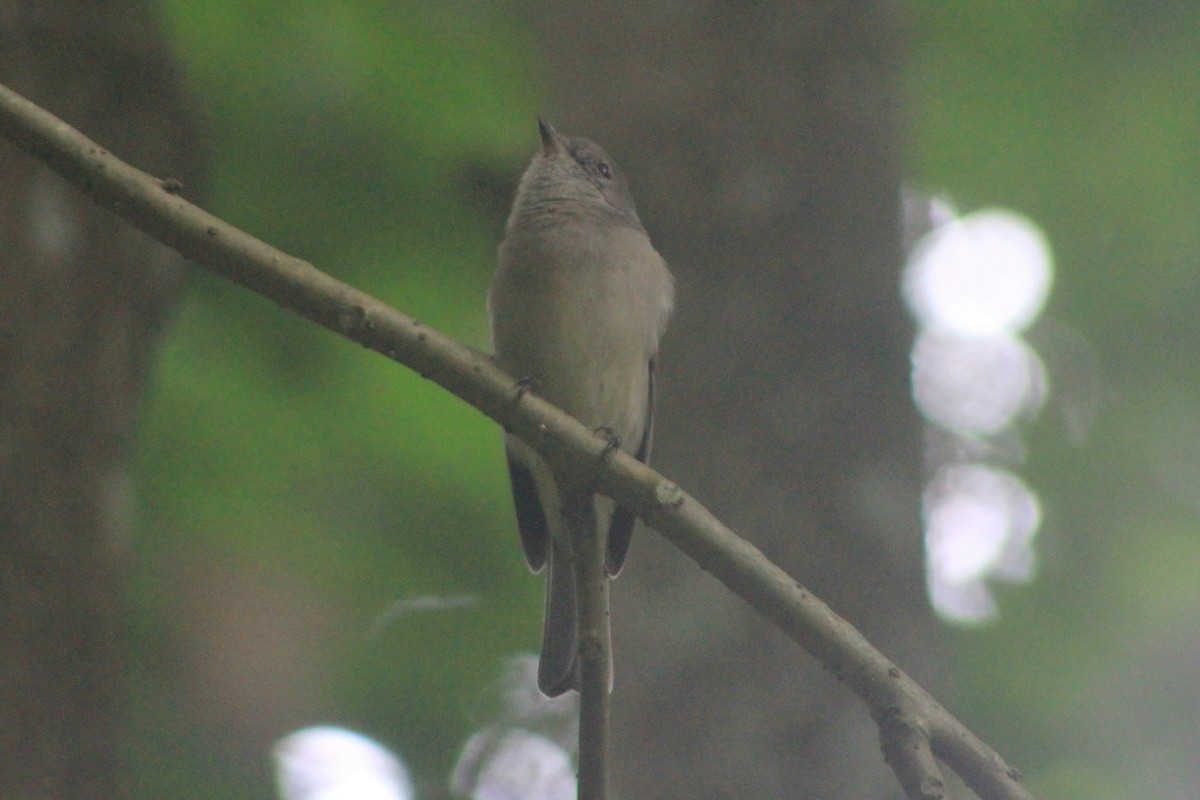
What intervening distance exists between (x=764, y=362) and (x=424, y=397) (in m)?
1.81

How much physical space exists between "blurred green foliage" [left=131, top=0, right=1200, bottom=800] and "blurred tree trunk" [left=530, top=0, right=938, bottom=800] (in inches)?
27.8

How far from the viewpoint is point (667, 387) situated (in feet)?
16.3

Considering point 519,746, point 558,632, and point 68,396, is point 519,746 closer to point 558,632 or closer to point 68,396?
point 558,632

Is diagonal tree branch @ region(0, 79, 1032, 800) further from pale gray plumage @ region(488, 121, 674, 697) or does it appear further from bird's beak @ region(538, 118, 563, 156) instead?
bird's beak @ region(538, 118, 563, 156)

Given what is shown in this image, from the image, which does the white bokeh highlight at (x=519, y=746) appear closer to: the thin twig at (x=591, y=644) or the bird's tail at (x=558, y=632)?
the bird's tail at (x=558, y=632)

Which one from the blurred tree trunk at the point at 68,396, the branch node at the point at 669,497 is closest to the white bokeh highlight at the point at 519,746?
the blurred tree trunk at the point at 68,396

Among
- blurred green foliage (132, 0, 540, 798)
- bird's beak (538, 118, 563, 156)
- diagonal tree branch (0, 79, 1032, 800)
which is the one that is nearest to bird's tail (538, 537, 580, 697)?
diagonal tree branch (0, 79, 1032, 800)

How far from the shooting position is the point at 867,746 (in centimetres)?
414

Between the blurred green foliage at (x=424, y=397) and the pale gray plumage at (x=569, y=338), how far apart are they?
1225 millimetres

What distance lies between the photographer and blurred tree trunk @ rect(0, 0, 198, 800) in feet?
12.5

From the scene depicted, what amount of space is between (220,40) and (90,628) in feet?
8.24

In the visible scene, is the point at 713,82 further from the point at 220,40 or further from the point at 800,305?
the point at 220,40

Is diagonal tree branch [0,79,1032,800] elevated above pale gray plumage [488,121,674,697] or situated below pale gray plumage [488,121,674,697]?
below

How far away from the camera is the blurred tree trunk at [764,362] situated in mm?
4273
